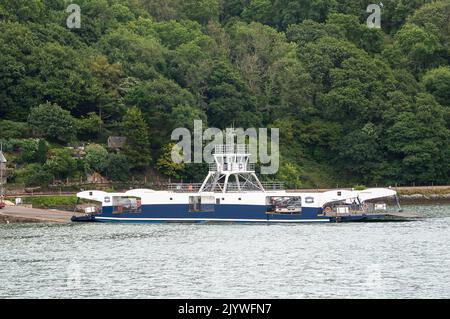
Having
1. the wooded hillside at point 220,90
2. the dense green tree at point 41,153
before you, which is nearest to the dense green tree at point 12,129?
the wooded hillside at point 220,90

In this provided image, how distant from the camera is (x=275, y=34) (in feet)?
484

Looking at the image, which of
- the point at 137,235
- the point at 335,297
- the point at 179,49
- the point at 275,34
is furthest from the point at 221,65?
the point at 335,297

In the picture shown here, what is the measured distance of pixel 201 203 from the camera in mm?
97688

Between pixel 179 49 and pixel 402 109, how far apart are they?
25257 millimetres

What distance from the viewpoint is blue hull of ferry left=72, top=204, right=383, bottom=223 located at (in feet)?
315

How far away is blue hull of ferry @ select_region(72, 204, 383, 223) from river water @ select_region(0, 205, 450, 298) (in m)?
1.76

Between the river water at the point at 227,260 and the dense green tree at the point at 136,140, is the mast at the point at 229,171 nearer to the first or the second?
the river water at the point at 227,260

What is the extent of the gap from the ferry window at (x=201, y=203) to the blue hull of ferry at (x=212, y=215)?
392mm

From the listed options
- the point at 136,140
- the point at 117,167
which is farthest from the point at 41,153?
the point at 136,140

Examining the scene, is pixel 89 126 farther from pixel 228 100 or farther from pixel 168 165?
pixel 228 100

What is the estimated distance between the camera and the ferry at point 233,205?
315 ft

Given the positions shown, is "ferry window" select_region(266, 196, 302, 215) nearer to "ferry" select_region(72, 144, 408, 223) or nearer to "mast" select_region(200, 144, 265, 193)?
"ferry" select_region(72, 144, 408, 223)

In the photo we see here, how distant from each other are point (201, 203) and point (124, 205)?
6.37 m
